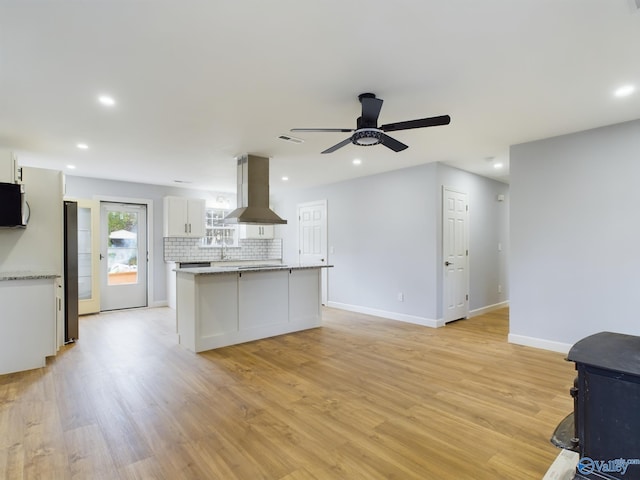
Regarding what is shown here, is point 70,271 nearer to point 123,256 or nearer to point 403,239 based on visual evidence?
point 123,256

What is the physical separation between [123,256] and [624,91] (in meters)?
7.66

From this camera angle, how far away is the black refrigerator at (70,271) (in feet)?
14.2

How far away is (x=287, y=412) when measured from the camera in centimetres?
250

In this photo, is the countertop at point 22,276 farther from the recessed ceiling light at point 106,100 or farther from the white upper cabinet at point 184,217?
the white upper cabinet at point 184,217

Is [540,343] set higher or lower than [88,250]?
lower

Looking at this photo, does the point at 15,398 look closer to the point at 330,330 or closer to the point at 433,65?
the point at 330,330

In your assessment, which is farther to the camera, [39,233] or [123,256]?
[123,256]

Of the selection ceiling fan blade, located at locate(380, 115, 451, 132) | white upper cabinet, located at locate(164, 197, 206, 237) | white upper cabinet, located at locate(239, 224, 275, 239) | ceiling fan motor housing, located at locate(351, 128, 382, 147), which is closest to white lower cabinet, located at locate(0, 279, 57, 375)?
white upper cabinet, located at locate(164, 197, 206, 237)

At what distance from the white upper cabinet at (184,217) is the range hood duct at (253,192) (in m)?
2.55

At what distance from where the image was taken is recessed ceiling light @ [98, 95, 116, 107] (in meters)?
2.84

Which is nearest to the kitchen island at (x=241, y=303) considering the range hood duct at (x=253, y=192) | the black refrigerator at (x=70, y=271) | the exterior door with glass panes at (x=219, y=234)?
the range hood duct at (x=253, y=192)

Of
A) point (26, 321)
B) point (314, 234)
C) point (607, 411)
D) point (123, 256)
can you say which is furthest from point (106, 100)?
point (314, 234)

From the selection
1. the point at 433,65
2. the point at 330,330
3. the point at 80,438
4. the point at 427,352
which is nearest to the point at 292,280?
the point at 330,330

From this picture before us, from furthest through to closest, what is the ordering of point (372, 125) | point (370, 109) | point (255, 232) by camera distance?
point (255, 232) < point (372, 125) < point (370, 109)
